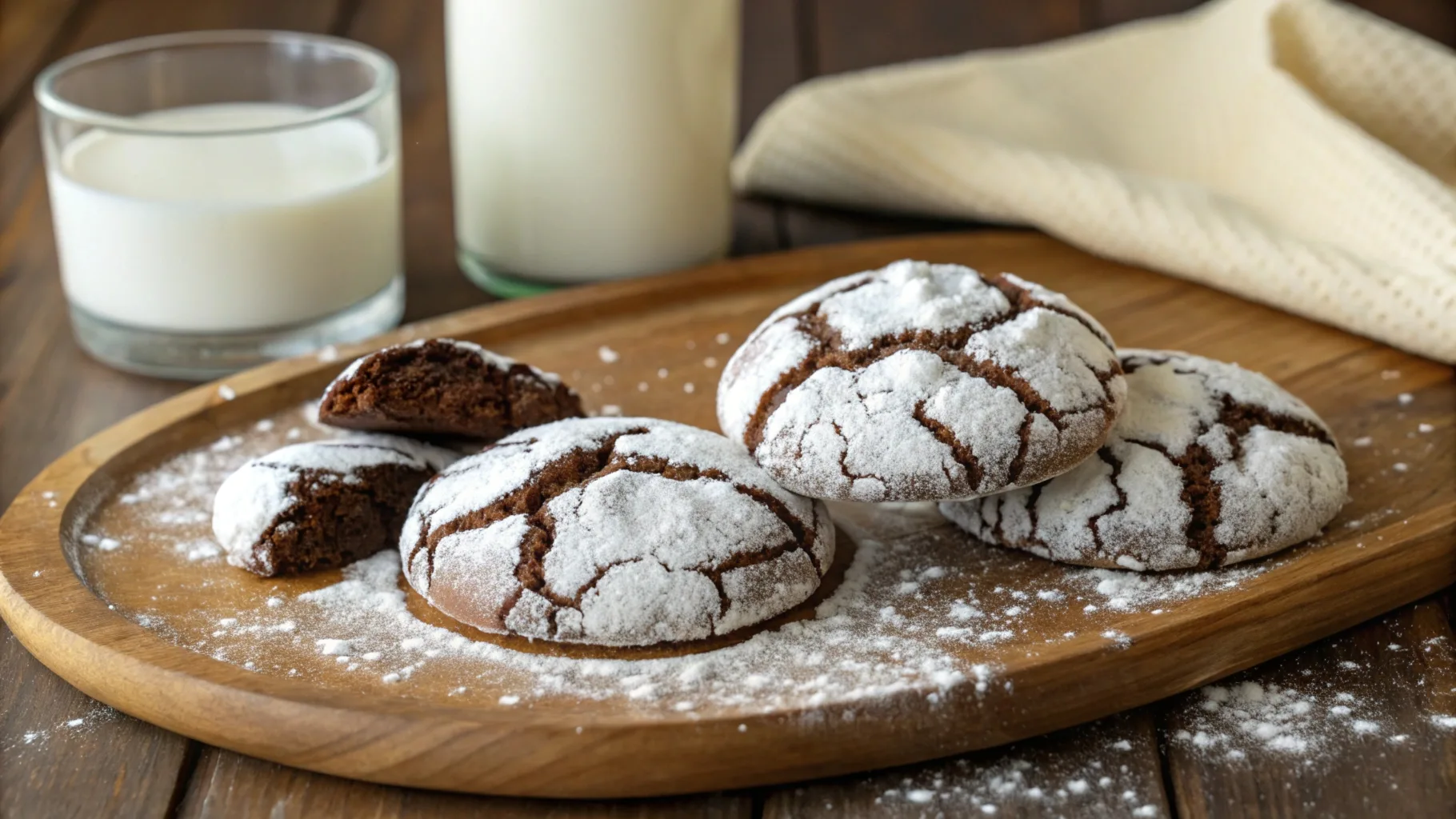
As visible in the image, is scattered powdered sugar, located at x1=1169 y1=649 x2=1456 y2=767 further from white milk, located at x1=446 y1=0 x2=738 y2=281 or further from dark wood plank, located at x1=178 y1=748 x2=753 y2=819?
white milk, located at x1=446 y1=0 x2=738 y2=281

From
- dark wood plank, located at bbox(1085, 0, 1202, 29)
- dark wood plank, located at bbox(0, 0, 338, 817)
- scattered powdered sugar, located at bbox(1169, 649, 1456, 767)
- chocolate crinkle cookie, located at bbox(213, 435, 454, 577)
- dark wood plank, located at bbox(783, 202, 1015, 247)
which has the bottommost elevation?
dark wood plank, located at bbox(0, 0, 338, 817)

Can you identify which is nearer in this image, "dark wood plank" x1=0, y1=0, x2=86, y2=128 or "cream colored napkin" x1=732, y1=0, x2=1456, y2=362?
"cream colored napkin" x1=732, y1=0, x2=1456, y2=362

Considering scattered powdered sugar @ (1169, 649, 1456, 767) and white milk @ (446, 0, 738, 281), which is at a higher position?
white milk @ (446, 0, 738, 281)

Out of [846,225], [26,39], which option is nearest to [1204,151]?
[846,225]

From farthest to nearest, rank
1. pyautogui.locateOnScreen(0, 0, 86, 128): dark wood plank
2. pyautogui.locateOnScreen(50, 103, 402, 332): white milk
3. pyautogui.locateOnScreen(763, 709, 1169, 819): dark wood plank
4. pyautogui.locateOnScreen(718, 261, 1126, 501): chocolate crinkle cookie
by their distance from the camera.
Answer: pyautogui.locateOnScreen(0, 0, 86, 128): dark wood plank, pyautogui.locateOnScreen(50, 103, 402, 332): white milk, pyautogui.locateOnScreen(718, 261, 1126, 501): chocolate crinkle cookie, pyautogui.locateOnScreen(763, 709, 1169, 819): dark wood plank

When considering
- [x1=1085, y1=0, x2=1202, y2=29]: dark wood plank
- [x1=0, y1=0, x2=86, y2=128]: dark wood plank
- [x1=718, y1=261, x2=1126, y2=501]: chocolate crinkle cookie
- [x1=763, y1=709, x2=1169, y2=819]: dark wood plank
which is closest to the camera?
[x1=763, y1=709, x2=1169, y2=819]: dark wood plank

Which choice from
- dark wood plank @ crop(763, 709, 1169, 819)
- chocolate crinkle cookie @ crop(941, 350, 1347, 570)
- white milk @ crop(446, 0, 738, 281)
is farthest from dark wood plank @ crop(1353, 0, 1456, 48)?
dark wood plank @ crop(763, 709, 1169, 819)

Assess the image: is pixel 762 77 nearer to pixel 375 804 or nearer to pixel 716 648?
pixel 716 648

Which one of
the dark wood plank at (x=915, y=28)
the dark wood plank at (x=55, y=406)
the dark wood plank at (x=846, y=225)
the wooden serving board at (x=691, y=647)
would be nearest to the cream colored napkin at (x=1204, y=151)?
the dark wood plank at (x=846, y=225)
